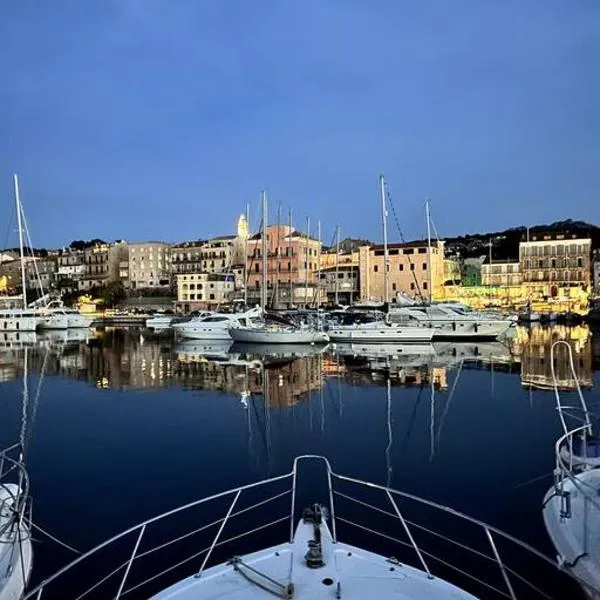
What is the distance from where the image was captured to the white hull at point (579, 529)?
5.39 meters

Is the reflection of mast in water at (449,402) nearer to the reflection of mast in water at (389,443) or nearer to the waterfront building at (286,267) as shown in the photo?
the reflection of mast in water at (389,443)

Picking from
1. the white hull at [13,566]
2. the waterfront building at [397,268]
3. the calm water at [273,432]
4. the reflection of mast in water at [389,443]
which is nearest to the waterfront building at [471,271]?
the waterfront building at [397,268]

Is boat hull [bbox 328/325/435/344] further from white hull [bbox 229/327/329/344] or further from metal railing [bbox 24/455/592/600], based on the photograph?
metal railing [bbox 24/455/592/600]

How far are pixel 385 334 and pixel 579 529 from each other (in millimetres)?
34696

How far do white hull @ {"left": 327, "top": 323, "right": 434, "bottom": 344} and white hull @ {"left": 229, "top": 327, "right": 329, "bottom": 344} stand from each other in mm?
1998

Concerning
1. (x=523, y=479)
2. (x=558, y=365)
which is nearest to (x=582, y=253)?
(x=558, y=365)

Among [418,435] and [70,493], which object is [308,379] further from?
[70,493]

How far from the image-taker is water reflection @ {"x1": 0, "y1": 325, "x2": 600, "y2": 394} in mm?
23188

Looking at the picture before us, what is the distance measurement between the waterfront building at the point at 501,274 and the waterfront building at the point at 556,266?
46.8 inches

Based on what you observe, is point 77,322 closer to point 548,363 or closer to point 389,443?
point 548,363

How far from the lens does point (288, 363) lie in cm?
2984

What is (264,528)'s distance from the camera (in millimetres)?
8359

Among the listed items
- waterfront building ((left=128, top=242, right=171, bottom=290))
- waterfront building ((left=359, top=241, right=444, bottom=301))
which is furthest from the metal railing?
waterfront building ((left=128, top=242, right=171, bottom=290))

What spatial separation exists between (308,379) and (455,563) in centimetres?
1703
